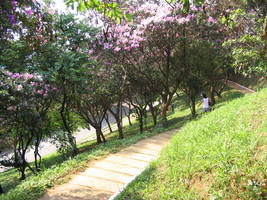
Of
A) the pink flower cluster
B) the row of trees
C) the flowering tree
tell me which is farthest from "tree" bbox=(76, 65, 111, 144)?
the flowering tree

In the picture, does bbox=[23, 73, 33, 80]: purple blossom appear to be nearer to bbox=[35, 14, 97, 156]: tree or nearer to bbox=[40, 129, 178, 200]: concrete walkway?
bbox=[35, 14, 97, 156]: tree

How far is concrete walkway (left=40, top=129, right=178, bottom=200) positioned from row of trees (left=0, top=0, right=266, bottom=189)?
3505mm

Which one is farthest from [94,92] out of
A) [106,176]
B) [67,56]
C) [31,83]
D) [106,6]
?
[106,6]

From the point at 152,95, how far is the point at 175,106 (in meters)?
9.79

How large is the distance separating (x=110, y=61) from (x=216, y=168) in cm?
1054

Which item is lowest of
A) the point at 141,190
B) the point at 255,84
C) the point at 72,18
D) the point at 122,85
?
the point at 141,190

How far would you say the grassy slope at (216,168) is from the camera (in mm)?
3641

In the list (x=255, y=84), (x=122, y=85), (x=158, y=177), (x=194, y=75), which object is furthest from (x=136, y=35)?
(x=255, y=84)

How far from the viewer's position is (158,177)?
5.19 meters

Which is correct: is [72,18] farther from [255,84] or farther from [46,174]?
[255,84]

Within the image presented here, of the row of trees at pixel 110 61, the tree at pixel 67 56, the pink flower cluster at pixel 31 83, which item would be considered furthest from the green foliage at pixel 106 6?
the tree at pixel 67 56

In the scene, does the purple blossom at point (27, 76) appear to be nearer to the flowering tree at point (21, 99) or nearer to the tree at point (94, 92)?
the flowering tree at point (21, 99)

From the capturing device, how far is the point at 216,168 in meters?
4.18

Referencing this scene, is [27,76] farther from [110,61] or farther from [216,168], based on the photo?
[216,168]
